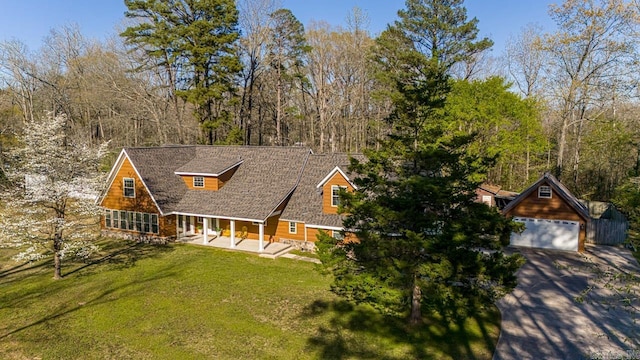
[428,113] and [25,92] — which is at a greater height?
[25,92]

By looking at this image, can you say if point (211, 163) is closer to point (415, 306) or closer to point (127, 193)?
point (127, 193)

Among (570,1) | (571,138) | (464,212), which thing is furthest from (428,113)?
(571,138)

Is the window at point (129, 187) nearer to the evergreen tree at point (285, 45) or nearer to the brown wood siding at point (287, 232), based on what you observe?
the brown wood siding at point (287, 232)

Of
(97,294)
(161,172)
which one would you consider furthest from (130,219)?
(97,294)

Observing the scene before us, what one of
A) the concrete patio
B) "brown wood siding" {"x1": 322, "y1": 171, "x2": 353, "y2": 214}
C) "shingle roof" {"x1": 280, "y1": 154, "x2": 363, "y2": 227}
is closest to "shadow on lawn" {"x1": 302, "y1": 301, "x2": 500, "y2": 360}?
"shingle roof" {"x1": 280, "y1": 154, "x2": 363, "y2": 227}

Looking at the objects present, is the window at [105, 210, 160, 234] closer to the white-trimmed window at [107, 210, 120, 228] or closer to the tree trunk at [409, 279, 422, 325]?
the white-trimmed window at [107, 210, 120, 228]

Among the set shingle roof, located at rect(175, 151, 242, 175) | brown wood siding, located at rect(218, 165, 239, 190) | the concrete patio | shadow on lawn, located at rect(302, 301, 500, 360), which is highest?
shingle roof, located at rect(175, 151, 242, 175)

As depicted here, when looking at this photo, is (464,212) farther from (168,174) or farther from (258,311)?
(168,174)
